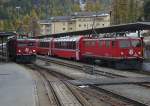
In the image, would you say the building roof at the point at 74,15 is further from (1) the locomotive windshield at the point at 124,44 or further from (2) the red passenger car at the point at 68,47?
(1) the locomotive windshield at the point at 124,44

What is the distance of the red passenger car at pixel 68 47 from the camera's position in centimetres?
5411

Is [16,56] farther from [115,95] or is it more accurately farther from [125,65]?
[115,95]

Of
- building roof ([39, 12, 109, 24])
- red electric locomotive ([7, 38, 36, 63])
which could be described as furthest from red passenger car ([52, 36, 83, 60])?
building roof ([39, 12, 109, 24])

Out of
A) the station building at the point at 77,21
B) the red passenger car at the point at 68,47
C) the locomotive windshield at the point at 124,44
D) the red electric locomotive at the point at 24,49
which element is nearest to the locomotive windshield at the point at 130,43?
the locomotive windshield at the point at 124,44

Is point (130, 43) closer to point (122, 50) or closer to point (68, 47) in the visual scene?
point (122, 50)

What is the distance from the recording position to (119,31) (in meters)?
48.3

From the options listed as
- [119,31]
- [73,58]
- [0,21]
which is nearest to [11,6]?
[0,21]

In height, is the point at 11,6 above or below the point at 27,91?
above

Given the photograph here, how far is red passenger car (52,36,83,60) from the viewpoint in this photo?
54.1 meters

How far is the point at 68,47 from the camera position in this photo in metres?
58.6

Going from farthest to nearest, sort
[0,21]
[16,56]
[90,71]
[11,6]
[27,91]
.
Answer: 1. [0,21]
2. [11,6]
3. [16,56]
4. [90,71]
5. [27,91]

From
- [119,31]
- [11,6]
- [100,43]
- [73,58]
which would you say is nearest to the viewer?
[100,43]

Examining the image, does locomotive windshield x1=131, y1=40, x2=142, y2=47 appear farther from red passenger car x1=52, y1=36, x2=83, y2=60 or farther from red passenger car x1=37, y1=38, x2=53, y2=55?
red passenger car x1=37, y1=38, x2=53, y2=55

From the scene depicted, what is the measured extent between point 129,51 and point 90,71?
7.16 meters
